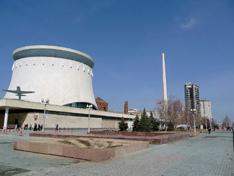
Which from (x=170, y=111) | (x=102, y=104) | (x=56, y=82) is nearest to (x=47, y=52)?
(x=56, y=82)

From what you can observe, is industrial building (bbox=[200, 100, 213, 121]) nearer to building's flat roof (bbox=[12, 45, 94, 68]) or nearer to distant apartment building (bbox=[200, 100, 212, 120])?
distant apartment building (bbox=[200, 100, 212, 120])

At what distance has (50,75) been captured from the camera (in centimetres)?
3878

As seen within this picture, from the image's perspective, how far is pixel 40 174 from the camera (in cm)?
462

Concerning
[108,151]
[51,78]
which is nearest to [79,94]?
[51,78]

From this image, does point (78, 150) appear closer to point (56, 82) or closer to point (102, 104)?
point (56, 82)

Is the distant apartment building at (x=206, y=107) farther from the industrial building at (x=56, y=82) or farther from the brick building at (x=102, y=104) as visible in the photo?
the industrial building at (x=56, y=82)

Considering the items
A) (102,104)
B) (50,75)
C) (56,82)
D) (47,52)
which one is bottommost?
(102,104)

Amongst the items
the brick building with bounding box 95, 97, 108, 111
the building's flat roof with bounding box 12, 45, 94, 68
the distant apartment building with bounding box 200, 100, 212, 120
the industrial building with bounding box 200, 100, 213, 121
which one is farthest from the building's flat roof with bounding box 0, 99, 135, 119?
the distant apartment building with bounding box 200, 100, 212, 120

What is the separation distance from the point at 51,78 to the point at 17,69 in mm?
8580

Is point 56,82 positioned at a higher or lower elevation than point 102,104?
higher

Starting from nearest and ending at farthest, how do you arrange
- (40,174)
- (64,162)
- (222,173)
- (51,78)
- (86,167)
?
(40,174), (222,173), (86,167), (64,162), (51,78)

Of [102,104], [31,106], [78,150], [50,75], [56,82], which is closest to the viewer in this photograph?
[78,150]

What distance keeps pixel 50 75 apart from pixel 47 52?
5.42m

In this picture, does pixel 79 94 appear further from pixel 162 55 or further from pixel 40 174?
pixel 40 174
